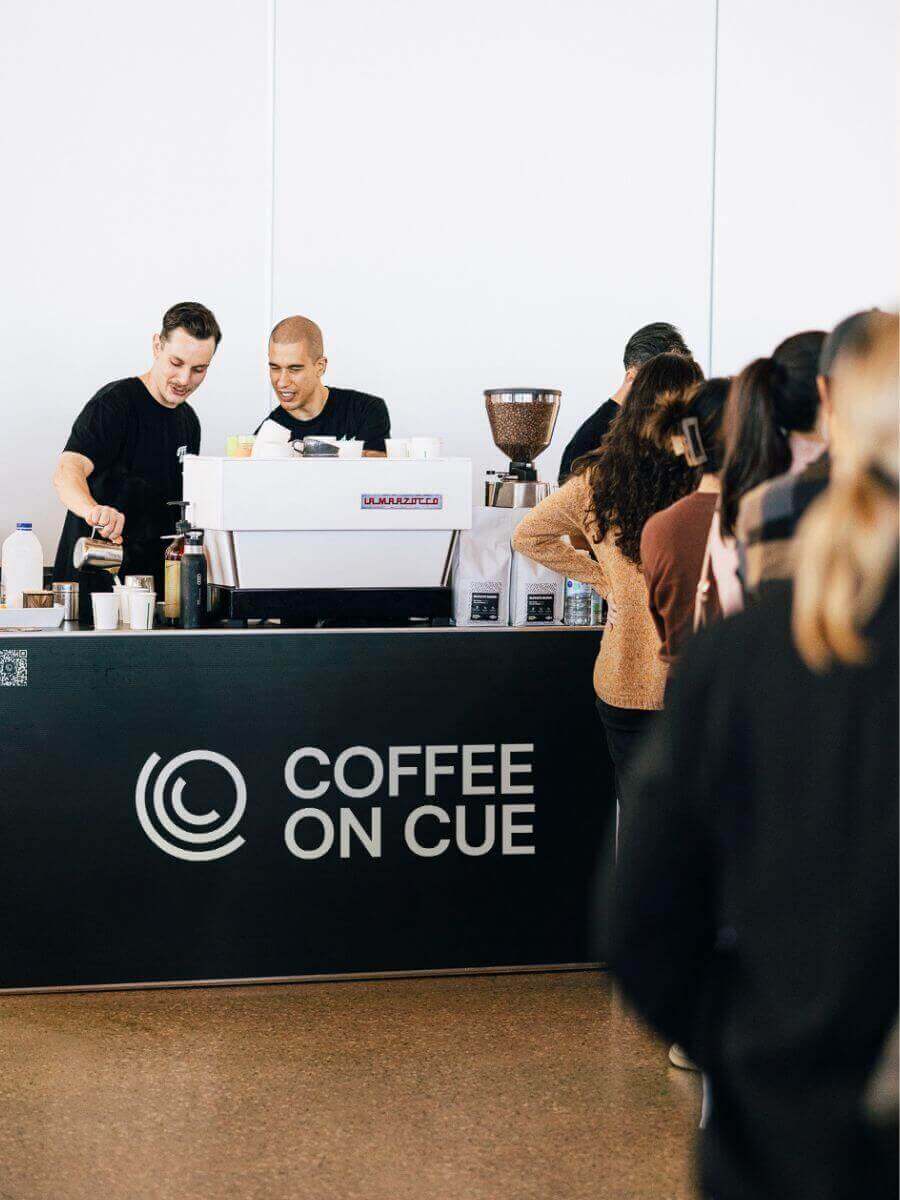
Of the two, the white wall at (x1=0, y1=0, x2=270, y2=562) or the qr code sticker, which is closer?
the qr code sticker

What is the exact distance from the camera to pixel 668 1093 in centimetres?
260

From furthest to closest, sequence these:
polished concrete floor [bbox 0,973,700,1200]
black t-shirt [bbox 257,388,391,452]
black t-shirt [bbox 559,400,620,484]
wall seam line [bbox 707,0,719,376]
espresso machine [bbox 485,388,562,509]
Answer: wall seam line [bbox 707,0,719,376], black t-shirt [bbox 257,388,391,452], black t-shirt [bbox 559,400,620,484], espresso machine [bbox 485,388,562,509], polished concrete floor [bbox 0,973,700,1200]

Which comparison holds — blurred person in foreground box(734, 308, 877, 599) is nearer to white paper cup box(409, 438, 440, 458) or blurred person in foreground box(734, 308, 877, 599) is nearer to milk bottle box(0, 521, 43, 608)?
white paper cup box(409, 438, 440, 458)

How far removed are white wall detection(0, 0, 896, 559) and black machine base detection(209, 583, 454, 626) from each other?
2.01m

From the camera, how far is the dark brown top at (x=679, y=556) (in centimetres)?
229

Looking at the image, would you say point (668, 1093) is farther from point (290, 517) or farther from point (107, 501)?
point (107, 501)

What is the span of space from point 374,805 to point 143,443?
1444 millimetres

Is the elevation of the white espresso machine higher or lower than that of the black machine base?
higher

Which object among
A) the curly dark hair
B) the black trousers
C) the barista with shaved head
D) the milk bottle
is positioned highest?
the barista with shaved head

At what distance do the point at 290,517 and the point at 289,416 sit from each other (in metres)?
1.18

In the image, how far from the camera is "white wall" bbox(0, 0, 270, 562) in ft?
15.7

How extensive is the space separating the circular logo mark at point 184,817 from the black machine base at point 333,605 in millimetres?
358

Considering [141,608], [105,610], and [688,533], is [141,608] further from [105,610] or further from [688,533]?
[688,533]

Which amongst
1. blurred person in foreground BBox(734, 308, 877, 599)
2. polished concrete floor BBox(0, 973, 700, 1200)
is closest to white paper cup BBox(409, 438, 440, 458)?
polished concrete floor BBox(0, 973, 700, 1200)
